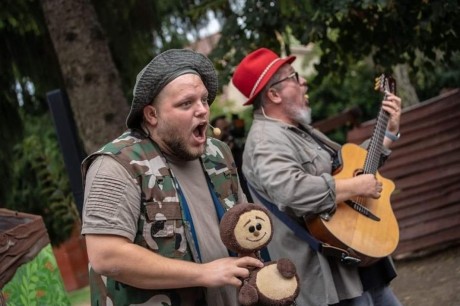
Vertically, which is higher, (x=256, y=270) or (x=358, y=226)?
(x=256, y=270)

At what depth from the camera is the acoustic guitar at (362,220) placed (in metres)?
3.55

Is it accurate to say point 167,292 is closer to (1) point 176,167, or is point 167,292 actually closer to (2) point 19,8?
(1) point 176,167

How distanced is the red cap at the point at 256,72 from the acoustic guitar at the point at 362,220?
516mm

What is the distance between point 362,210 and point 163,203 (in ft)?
5.16

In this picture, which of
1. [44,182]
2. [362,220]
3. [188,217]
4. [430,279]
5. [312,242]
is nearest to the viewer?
[188,217]

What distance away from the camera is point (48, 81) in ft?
23.9

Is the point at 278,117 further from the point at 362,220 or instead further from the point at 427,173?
the point at 427,173

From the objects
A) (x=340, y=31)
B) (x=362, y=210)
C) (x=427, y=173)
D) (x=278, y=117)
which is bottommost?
(x=427, y=173)

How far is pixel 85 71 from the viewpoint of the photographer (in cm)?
610

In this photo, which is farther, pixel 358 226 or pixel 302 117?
pixel 302 117

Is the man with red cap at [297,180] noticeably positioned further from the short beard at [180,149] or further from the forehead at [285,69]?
the short beard at [180,149]

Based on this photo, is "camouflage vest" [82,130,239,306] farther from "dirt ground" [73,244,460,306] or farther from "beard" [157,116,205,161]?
"dirt ground" [73,244,460,306]

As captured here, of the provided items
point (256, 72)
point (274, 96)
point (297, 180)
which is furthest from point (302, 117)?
point (297, 180)

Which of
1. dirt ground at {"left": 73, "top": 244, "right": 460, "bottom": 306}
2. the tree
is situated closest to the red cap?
the tree
